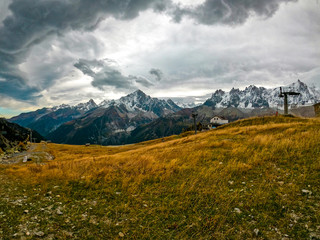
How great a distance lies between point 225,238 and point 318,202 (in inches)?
165

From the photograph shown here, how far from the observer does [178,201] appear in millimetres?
7758

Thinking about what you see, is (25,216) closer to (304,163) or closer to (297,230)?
(297,230)

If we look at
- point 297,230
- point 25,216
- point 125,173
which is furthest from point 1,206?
point 297,230

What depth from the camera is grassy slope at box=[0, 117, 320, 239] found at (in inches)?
231

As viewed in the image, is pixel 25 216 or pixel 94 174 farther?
pixel 94 174

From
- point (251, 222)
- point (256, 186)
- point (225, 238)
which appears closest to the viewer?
point (225, 238)

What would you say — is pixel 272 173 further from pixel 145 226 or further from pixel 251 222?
pixel 145 226

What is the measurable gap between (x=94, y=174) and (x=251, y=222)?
941 centimetres

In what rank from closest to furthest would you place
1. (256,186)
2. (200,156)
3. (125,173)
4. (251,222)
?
1. (251,222)
2. (256,186)
3. (125,173)
4. (200,156)

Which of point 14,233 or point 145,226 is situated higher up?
point 14,233

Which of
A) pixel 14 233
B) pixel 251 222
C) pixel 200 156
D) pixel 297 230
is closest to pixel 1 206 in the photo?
pixel 14 233

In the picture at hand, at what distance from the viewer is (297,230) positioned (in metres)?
5.52

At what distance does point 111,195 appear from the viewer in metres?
8.90

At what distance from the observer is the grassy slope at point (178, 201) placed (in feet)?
19.3
